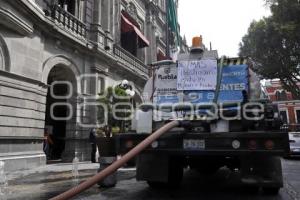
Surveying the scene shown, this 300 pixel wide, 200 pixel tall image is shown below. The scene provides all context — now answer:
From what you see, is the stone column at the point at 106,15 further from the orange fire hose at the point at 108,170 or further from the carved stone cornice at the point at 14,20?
the orange fire hose at the point at 108,170

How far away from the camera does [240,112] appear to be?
6.39m

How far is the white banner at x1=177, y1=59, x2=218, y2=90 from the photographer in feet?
23.6

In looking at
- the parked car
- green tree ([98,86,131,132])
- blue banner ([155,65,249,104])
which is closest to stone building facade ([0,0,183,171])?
green tree ([98,86,131,132])

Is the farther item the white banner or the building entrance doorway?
the building entrance doorway

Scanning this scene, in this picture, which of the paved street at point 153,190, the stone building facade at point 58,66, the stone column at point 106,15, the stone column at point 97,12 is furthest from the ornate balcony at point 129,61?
the paved street at point 153,190

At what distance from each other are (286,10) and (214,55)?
57.0 feet

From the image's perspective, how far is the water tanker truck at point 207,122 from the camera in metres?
5.91

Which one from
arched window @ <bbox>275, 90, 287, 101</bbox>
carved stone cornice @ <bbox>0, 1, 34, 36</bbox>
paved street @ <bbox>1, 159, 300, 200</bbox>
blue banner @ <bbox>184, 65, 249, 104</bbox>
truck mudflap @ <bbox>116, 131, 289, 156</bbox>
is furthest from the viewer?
arched window @ <bbox>275, 90, 287, 101</bbox>

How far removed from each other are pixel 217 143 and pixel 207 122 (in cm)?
50

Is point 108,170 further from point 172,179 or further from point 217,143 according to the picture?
point 172,179

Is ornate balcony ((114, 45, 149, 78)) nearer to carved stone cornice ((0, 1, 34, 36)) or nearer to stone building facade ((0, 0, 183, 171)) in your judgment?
stone building facade ((0, 0, 183, 171))

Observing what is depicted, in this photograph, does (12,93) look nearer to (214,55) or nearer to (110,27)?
(214,55)

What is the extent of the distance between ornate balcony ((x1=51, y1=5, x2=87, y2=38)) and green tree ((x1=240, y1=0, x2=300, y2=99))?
36.8 feet

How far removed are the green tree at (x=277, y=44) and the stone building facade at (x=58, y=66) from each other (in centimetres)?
807
